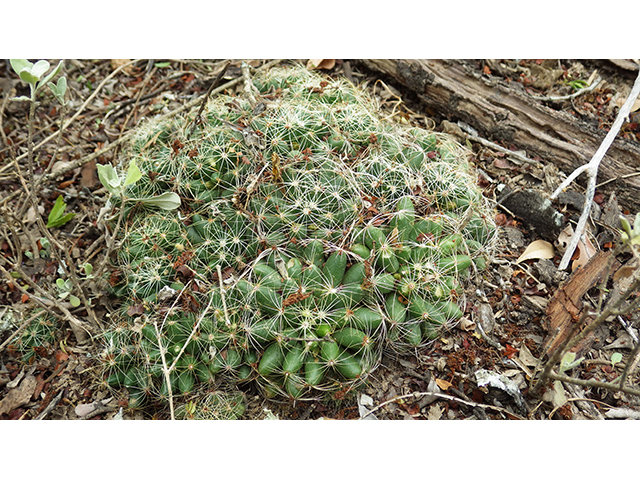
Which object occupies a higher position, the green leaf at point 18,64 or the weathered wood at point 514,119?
the weathered wood at point 514,119

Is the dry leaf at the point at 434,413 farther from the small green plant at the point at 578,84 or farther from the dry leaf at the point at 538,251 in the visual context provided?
the small green plant at the point at 578,84

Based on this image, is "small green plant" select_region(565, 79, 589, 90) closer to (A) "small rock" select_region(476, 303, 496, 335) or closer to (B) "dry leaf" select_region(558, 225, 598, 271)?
(B) "dry leaf" select_region(558, 225, 598, 271)

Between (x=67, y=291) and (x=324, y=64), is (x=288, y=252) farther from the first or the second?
(x=324, y=64)

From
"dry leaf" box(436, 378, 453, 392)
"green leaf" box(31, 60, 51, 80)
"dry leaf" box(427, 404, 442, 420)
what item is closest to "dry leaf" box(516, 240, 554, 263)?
"dry leaf" box(436, 378, 453, 392)

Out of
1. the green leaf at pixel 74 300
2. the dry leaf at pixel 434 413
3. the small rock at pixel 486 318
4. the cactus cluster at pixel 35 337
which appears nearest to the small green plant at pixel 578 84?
the small rock at pixel 486 318

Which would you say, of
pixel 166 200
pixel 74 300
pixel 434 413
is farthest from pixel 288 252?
pixel 74 300
